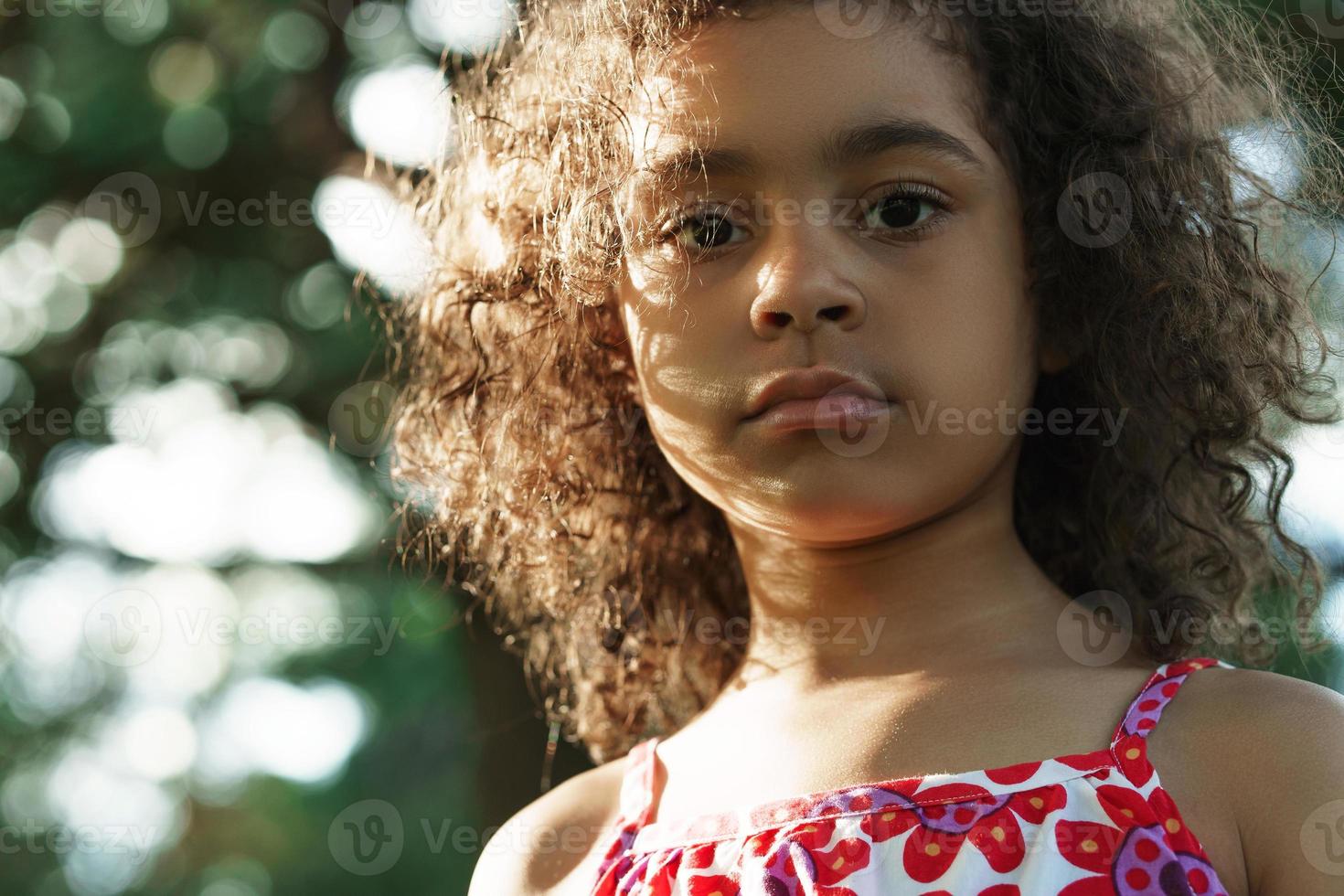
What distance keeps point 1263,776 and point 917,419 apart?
58 cm

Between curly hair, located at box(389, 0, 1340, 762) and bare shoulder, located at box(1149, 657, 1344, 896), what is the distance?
345 millimetres

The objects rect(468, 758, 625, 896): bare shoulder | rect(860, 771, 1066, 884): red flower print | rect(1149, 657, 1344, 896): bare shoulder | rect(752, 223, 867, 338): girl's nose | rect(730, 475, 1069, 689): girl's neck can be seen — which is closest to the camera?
rect(1149, 657, 1344, 896): bare shoulder

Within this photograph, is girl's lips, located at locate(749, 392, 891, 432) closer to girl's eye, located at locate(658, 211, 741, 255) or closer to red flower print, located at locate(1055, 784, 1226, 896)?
girl's eye, located at locate(658, 211, 741, 255)

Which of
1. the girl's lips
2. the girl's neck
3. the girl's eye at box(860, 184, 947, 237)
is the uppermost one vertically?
the girl's eye at box(860, 184, 947, 237)

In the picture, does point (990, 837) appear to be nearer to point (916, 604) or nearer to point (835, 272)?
point (916, 604)

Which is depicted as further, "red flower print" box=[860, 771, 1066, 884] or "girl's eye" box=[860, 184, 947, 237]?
"girl's eye" box=[860, 184, 947, 237]

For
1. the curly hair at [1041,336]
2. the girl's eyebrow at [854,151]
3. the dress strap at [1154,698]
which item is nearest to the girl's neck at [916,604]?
the dress strap at [1154,698]

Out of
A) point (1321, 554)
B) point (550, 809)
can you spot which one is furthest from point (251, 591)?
point (1321, 554)

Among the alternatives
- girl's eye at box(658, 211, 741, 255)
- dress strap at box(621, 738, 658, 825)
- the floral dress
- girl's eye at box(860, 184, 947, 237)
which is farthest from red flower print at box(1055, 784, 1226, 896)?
girl's eye at box(658, 211, 741, 255)

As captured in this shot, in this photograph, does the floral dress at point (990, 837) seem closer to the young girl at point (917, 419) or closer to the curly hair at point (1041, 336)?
the young girl at point (917, 419)

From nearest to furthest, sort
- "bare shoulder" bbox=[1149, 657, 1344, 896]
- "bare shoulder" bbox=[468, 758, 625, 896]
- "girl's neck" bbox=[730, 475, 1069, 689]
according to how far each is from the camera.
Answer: "bare shoulder" bbox=[1149, 657, 1344, 896], "girl's neck" bbox=[730, 475, 1069, 689], "bare shoulder" bbox=[468, 758, 625, 896]

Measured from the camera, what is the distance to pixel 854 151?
182 centimetres

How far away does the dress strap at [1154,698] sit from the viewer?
1673 millimetres

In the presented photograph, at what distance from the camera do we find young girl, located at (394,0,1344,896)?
166 centimetres
